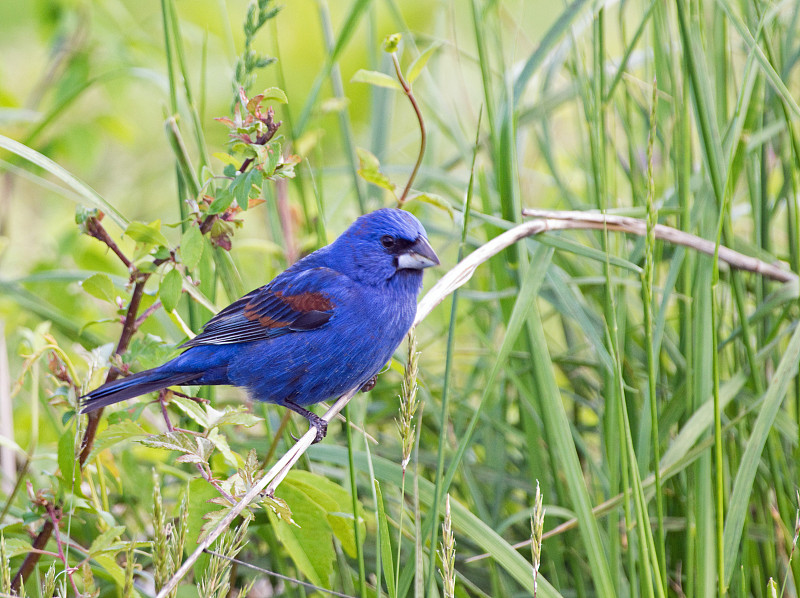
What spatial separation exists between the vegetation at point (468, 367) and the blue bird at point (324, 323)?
85 millimetres

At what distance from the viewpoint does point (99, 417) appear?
75.0 inches

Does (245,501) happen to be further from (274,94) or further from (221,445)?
(274,94)

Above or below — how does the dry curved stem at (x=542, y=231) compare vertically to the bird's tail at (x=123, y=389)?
above

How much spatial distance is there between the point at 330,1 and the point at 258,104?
17.7ft

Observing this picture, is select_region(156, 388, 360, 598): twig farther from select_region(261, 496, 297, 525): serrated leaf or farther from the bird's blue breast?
the bird's blue breast

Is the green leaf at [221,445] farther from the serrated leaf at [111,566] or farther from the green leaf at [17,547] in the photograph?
the green leaf at [17,547]

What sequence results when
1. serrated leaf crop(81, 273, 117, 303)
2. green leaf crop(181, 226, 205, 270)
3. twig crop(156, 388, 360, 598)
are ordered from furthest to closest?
1. serrated leaf crop(81, 273, 117, 303)
2. green leaf crop(181, 226, 205, 270)
3. twig crop(156, 388, 360, 598)

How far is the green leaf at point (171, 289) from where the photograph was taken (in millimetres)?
1641

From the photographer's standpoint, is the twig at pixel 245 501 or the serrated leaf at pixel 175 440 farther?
the serrated leaf at pixel 175 440

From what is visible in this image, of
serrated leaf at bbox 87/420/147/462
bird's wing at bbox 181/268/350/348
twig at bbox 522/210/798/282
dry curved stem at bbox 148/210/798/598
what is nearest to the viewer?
serrated leaf at bbox 87/420/147/462

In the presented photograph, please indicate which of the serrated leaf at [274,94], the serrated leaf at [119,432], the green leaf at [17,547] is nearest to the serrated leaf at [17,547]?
the green leaf at [17,547]

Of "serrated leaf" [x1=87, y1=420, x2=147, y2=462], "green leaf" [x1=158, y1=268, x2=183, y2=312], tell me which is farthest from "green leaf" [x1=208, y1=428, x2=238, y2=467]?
"green leaf" [x1=158, y1=268, x2=183, y2=312]

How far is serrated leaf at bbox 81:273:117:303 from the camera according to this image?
5.75ft

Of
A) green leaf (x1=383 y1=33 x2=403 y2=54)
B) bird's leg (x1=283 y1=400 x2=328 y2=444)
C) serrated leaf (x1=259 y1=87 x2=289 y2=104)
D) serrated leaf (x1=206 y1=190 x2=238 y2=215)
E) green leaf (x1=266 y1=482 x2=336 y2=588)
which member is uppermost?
green leaf (x1=383 y1=33 x2=403 y2=54)
